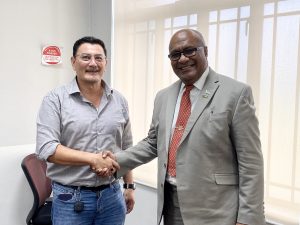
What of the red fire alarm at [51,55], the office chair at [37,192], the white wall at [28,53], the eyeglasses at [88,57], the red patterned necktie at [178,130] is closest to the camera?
the red patterned necktie at [178,130]

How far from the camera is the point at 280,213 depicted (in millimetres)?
2076

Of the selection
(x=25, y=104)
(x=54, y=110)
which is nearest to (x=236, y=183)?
(x=54, y=110)

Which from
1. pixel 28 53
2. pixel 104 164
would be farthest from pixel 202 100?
pixel 28 53

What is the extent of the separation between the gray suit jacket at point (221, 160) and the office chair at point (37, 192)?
1328 mm

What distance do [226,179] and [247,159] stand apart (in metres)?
0.13

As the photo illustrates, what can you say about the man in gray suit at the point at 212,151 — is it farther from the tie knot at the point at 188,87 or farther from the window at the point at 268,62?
the window at the point at 268,62

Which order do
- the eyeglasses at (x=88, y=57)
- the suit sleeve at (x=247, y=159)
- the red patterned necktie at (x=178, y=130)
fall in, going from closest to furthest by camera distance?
the suit sleeve at (x=247, y=159) → the red patterned necktie at (x=178, y=130) → the eyeglasses at (x=88, y=57)

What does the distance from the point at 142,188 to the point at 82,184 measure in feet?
4.23

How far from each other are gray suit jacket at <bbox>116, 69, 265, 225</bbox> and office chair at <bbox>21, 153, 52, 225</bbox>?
133 centimetres

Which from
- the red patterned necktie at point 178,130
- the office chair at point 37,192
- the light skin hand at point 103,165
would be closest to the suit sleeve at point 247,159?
the red patterned necktie at point 178,130

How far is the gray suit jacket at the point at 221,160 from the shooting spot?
1.38 metres

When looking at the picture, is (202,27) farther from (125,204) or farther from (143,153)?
(125,204)

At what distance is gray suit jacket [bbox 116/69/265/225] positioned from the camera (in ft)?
4.53

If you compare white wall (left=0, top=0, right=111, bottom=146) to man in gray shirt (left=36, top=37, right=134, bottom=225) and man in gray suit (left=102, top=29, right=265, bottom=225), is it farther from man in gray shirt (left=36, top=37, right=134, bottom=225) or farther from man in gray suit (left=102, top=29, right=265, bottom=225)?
man in gray suit (left=102, top=29, right=265, bottom=225)
